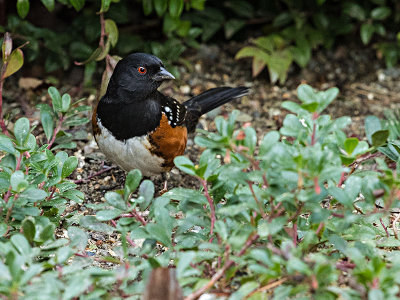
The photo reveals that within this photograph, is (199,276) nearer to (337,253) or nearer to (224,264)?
(224,264)

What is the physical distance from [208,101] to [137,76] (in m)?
0.79

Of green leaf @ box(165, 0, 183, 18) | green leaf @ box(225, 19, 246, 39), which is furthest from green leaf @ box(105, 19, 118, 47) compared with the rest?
green leaf @ box(225, 19, 246, 39)

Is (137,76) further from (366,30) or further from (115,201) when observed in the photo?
(366,30)

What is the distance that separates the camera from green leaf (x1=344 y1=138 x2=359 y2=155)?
1.92 metres

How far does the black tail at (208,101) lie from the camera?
379 cm

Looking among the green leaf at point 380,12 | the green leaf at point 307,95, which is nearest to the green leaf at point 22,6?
the green leaf at point 307,95

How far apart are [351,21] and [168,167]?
220cm

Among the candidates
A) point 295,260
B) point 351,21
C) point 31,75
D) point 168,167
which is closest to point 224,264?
point 295,260

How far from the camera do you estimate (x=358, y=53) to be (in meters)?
4.93

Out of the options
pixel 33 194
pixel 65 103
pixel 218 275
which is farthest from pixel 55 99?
pixel 218 275

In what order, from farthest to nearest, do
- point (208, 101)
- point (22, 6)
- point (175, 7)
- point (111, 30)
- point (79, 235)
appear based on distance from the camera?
point (208, 101), point (175, 7), point (111, 30), point (22, 6), point (79, 235)

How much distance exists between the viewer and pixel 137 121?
315 cm

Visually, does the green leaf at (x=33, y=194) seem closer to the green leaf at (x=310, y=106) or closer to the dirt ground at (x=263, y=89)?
the green leaf at (x=310, y=106)

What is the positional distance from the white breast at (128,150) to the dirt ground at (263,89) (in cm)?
34
